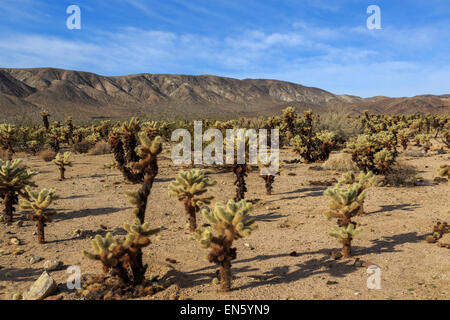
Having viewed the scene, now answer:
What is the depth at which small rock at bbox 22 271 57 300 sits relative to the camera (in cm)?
550

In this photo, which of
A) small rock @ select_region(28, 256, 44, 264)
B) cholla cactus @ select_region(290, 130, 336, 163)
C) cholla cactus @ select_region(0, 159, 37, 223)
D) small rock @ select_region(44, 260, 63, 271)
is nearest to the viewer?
small rock @ select_region(44, 260, 63, 271)

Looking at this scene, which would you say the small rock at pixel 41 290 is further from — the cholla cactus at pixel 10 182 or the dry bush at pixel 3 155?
the dry bush at pixel 3 155

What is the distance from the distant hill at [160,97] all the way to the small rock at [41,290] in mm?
71426

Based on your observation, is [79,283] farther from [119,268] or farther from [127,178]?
[127,178]

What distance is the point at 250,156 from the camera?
1350 centimetres

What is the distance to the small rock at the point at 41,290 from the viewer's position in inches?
216

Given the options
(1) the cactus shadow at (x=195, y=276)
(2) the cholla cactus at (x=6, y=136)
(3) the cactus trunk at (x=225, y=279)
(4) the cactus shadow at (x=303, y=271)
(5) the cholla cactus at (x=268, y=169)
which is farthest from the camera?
(2) the cholla cactus at (x=6, y=136)

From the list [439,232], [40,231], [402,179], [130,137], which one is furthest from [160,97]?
[439,232]

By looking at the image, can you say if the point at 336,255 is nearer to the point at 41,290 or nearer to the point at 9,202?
the point at 41,290

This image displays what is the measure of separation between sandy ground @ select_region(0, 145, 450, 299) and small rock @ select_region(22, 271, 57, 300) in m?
0.34

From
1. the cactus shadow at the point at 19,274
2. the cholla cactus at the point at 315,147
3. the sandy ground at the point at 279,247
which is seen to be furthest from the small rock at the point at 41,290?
the cholla cactus at the point at 315,147

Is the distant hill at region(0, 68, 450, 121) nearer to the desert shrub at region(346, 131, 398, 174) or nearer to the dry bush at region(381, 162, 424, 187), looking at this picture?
the desert shrub at region(346, 131, 398, 174)

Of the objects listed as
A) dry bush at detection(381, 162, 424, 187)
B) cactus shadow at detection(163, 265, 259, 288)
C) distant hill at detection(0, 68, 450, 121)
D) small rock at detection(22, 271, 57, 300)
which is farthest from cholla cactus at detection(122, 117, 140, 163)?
distant hill at detection(0, 68, 450, 121)
